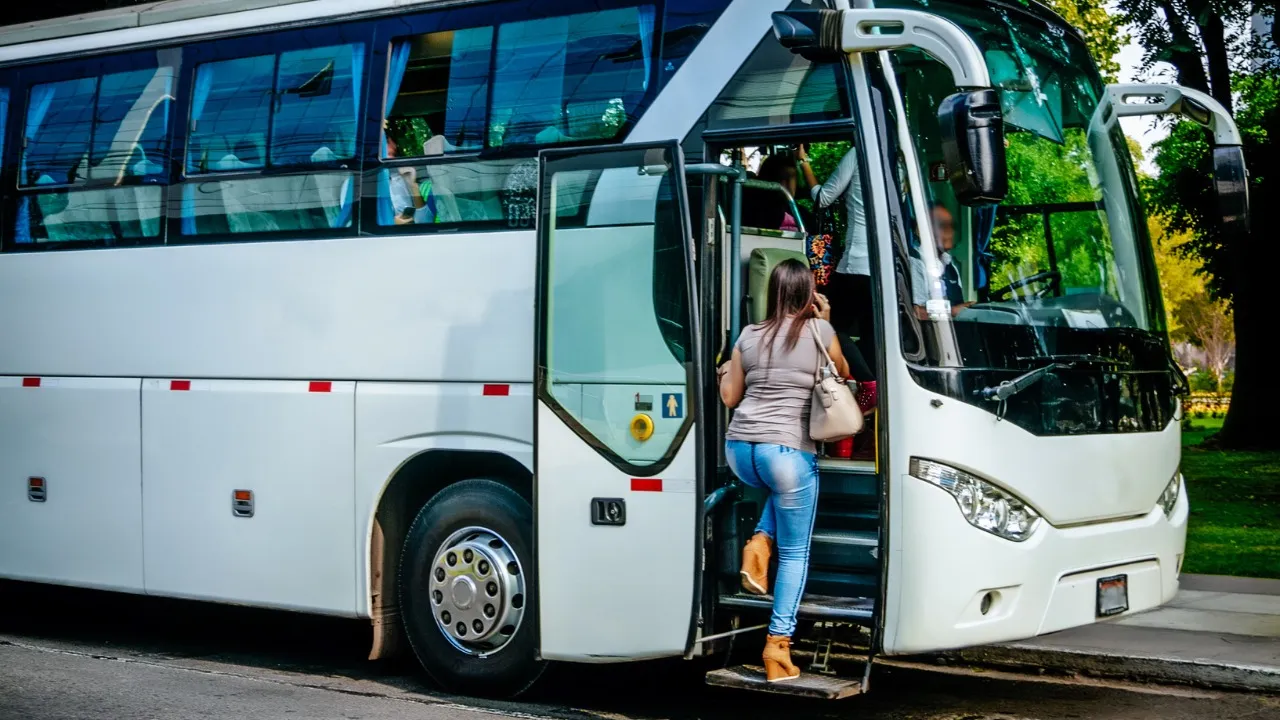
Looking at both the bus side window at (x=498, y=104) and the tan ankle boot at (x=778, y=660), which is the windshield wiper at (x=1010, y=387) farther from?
the bus side window at (x=498, y=104)

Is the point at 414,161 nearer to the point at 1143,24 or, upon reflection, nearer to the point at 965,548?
the point at 965,548

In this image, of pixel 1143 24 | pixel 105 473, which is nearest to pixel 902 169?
pixel 105 473

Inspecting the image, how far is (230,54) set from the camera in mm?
9445

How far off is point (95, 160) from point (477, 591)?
3.95 metres

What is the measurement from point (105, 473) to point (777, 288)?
475 cm

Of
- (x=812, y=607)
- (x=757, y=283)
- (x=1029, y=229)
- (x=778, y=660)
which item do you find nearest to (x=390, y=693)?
(x=778, y=660)

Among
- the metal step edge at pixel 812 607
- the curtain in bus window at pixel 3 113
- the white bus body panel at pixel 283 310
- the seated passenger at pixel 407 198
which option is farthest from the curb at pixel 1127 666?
the curtain in bus window at pixel 3 113

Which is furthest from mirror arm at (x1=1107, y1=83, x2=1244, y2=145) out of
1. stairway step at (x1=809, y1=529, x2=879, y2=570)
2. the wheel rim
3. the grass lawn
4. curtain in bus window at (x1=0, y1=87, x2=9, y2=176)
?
curtain in bus window at (x1=0, y1=87, x2=9, y2=176)

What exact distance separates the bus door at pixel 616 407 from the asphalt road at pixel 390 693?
0.74m

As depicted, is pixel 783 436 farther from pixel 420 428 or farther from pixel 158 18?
pixel 158 18

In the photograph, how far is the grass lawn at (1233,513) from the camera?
13531 millimetres

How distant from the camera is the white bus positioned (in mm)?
6914

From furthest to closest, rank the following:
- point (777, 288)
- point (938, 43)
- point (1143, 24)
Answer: point (1143, 24)
point (777, 288)
point (938, 43)

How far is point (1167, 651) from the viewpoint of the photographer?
29.3ft
